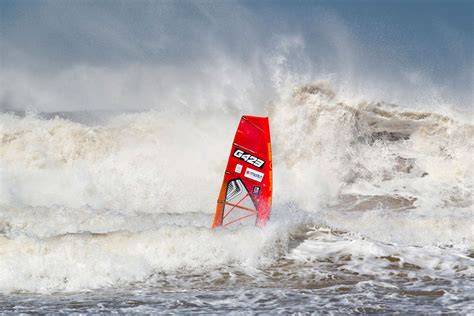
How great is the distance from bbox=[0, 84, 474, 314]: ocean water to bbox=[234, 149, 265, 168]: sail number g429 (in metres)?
0.76

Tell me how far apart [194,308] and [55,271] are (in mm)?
1764

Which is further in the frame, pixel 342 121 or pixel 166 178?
pixel 342 121

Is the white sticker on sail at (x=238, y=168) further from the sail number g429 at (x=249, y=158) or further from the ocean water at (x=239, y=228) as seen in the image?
the ocean water at (x=239, y=228)

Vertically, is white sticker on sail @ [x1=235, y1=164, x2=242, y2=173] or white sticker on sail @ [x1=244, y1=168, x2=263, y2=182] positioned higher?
white sticker on sail @ [x1=235, y1=164, x2=242, y2=173]

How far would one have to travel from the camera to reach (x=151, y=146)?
12789mm

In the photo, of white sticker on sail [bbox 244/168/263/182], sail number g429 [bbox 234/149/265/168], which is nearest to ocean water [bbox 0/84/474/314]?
white sticker on sail [bbox 244/168/263/182]

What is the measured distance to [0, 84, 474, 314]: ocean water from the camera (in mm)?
5652

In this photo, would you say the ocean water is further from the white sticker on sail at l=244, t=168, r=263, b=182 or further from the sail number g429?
the sail number g429

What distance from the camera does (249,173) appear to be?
7234mm

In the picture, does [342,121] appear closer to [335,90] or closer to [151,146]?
[335,90]

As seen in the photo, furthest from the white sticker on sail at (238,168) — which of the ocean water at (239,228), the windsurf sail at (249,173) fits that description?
the ocean water at (239,228)

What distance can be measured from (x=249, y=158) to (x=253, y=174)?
0.20 meters

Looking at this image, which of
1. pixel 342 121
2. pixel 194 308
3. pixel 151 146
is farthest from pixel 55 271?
pixel 342 121

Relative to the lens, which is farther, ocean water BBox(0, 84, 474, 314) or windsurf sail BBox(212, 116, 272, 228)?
windsurf sail BBox(212, 116, 272, 228)
